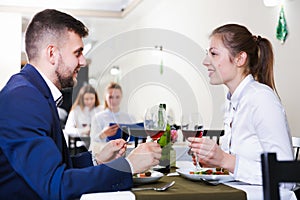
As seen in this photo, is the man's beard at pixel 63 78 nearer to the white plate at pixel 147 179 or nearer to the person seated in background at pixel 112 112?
the person seated in background at pixel 112 112

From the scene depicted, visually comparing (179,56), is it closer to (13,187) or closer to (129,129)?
(129,129)

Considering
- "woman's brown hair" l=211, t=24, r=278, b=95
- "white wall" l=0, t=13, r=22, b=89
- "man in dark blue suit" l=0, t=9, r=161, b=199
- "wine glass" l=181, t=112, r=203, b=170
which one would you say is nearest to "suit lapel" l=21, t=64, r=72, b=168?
"man in dark blue suit" l=0, t=9, r=161, b=199

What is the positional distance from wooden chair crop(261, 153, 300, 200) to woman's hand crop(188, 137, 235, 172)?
51 centimetres

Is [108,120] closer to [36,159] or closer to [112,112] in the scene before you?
[112,112]

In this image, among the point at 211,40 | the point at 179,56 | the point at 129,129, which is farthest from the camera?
the point at 211,40

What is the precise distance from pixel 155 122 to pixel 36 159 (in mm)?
356

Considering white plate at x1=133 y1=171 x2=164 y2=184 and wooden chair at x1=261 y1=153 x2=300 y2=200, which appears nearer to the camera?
wooden chair at x1=261 y1=153 x2=300 y2=200

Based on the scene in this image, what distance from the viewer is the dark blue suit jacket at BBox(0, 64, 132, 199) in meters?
1.17

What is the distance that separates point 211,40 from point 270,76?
274 millimetres

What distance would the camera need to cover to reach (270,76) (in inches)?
74.7

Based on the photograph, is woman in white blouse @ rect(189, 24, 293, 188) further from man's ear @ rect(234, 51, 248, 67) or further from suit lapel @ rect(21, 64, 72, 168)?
suit lapel @ rect(21, 64, 72, 168)

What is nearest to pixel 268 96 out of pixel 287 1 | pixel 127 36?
pixel 127 36

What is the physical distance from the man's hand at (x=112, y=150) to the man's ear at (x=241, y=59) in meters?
0.61

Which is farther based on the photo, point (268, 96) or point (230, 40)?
point (230, 40)
